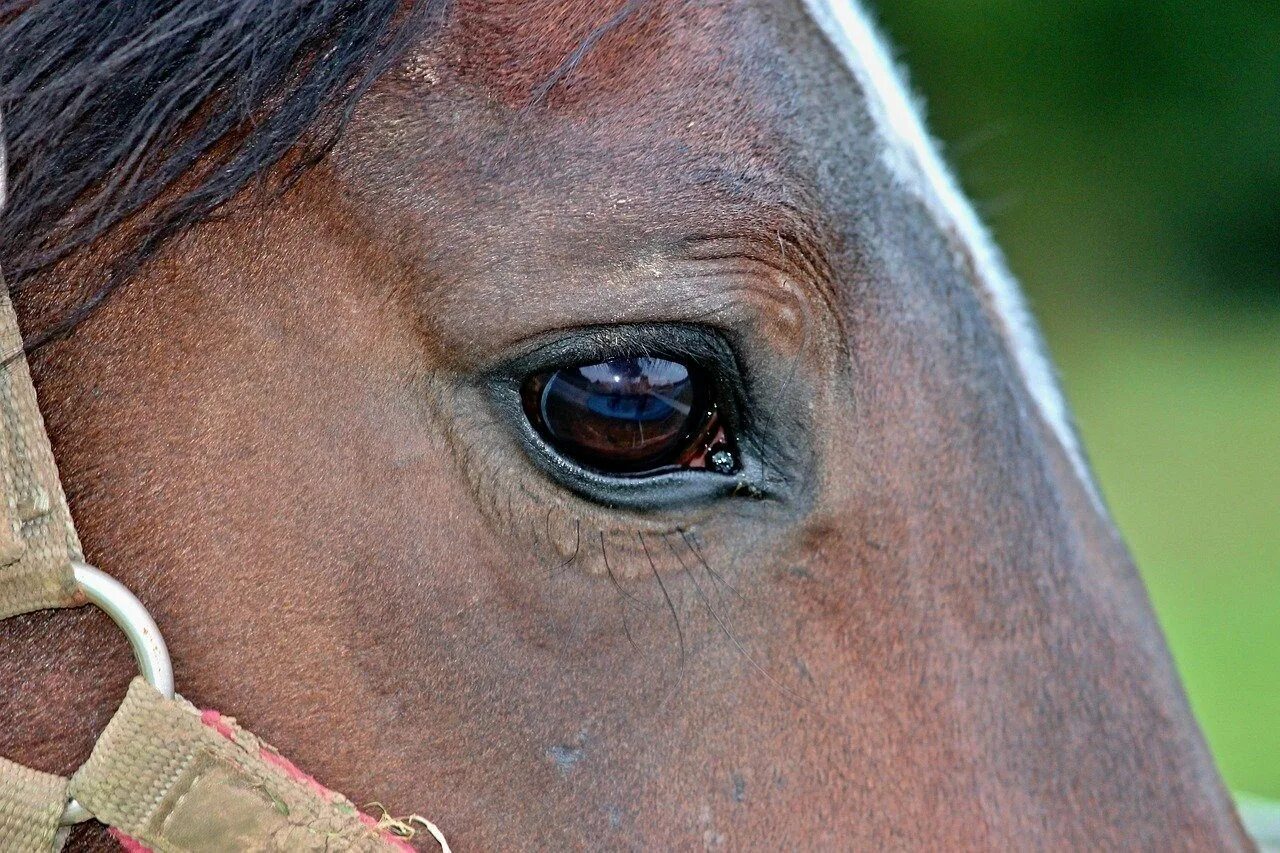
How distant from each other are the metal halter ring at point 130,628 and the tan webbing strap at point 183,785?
12 mm

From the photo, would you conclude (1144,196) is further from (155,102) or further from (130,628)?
(130,628)

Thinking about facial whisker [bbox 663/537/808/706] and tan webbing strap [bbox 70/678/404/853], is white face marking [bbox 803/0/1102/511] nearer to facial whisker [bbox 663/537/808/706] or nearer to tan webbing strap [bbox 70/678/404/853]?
facial whisker [bbox 663/537/808/706]

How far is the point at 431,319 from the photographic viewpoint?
1.14 meters

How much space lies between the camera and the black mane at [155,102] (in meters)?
1.08

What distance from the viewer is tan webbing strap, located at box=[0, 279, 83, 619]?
3.37 ft

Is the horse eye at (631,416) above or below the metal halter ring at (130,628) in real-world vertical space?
below

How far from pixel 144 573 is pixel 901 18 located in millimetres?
9665

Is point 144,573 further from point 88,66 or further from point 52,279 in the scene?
point 88,66

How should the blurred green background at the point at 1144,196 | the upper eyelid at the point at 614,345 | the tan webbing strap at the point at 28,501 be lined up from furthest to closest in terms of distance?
the blurred green background at the point at 1144,196
the upper eyelid at the point at 614,345
the tan webbing strap at the point at 28,501

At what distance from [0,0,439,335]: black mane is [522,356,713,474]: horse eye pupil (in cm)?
31

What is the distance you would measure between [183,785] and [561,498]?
405 mm

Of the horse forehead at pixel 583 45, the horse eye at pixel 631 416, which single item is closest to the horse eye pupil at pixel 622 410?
the horse eye at pixel 631 416

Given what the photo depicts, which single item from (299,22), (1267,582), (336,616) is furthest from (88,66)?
(1267,582)

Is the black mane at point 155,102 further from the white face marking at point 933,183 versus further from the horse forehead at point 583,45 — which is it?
the white face marking at point 933,183
